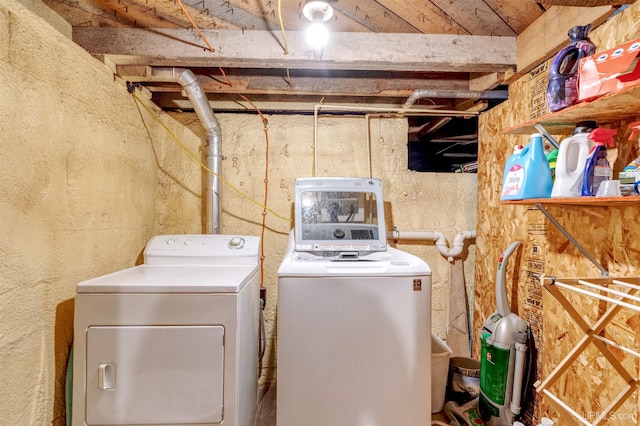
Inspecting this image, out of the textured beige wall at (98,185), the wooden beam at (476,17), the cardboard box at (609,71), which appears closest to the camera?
the cardboard box at (609,71)

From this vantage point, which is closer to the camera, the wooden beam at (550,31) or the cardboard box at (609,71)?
the cardboard box at (609,71)

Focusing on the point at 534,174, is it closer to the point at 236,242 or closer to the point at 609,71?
the point at 609,71

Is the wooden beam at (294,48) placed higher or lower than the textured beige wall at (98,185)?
higher

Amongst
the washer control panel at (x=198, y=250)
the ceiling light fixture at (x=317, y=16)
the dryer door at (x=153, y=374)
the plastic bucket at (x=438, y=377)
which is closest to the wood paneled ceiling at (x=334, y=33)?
the ceiling light fixture at (x=317, y=16)

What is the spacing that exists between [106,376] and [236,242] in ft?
3.00

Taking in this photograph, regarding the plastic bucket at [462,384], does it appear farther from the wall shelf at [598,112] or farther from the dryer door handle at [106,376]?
the dryer door handle at [106,376]

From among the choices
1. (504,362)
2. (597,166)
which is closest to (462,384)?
(504,362)

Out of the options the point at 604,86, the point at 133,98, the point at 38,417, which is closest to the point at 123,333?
the point at 38,417

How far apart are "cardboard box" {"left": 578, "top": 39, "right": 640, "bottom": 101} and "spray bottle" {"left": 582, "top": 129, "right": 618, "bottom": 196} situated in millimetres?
179

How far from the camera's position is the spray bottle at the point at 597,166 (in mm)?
1180

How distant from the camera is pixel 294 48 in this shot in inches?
67.6

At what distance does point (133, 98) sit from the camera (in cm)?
216

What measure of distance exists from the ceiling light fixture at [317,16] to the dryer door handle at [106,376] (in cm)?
171

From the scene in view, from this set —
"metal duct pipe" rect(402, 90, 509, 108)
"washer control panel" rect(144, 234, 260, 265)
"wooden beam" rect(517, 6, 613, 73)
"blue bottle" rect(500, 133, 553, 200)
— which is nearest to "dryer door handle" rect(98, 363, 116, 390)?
"washer control panel" rect(144, 234, 260, 265)
